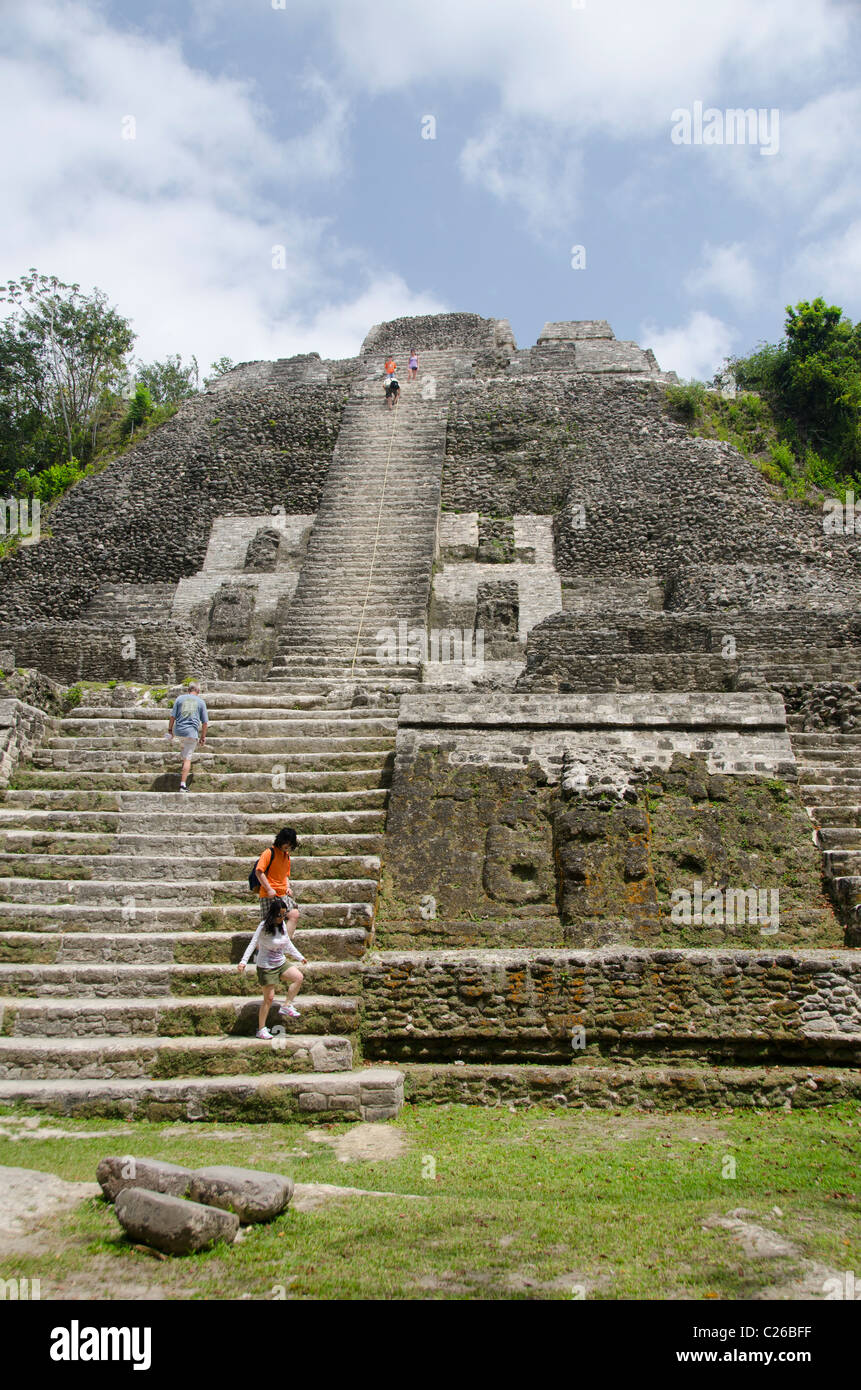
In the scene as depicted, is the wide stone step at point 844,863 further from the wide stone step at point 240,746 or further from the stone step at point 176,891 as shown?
the wide stone step at point 240,746

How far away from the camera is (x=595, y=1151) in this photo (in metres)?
4.48

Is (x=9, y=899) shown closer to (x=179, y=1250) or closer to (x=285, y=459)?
(x=179, y=1250)

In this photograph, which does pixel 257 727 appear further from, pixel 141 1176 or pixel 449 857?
pixel 141 1176

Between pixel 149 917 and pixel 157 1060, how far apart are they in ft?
4.55

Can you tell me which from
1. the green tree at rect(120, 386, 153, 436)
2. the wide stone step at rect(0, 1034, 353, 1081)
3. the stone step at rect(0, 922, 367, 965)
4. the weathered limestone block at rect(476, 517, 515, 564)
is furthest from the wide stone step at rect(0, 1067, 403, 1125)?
the green tree at rect(120, 386, 153, 436)

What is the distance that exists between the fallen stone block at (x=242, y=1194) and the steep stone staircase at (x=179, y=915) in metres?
1.46

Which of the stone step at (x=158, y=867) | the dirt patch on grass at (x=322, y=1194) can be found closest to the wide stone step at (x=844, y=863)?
the stone step at (x=158, y=867)

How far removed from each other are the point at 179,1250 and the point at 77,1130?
69.7 inches

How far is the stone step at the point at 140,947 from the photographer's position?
6.00m

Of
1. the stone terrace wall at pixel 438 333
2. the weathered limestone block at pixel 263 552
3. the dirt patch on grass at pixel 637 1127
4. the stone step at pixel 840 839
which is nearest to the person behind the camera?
the dirt patch on grass at pixel 637 1127

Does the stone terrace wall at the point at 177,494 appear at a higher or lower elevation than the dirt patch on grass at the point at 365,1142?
higher

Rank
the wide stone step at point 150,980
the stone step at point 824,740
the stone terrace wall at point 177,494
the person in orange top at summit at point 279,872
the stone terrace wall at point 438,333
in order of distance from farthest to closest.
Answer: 1. the stone terrace wall at point 438,333
2. the stone terrace wall at point 177,494
3. the stone step at point 824,740
4. the wide stone step at point 150,980
5. the person in orange top at summit at point 279,872

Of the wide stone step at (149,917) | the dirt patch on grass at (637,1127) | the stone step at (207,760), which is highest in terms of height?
the stone step at (207,760)
